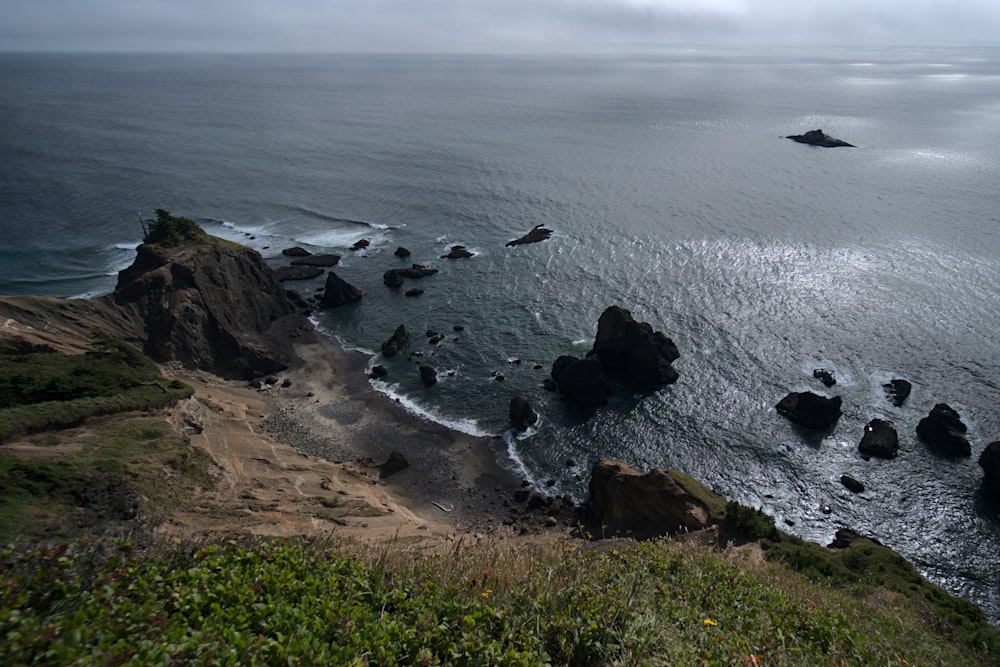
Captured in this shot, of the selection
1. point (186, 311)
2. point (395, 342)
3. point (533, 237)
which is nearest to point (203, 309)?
point (186, 311)

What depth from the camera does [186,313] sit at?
5566 cm

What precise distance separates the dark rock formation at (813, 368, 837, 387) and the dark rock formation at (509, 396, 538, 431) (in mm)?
26252

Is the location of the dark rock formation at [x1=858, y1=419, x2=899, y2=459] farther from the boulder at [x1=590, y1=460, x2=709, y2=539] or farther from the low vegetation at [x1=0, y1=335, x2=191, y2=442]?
the low vegetation at [x1=0, y1=335, x2=191, y2=442]

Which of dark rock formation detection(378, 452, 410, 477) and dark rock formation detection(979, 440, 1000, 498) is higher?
dark rock formation detection(979, 440, 1000, 498)

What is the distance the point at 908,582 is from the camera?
31.4 m

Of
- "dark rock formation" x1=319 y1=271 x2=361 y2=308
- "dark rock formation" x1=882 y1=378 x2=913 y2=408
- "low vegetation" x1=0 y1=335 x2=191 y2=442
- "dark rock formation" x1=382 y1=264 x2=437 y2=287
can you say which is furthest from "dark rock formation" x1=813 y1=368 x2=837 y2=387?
"low vegetation" x1=0 y1=335 x2=191 y2=442

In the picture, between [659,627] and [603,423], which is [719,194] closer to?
[603,423]

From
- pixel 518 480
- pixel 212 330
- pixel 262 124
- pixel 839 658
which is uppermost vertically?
pixel 262 124

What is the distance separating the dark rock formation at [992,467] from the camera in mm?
42375

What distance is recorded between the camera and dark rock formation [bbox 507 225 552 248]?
283 ft

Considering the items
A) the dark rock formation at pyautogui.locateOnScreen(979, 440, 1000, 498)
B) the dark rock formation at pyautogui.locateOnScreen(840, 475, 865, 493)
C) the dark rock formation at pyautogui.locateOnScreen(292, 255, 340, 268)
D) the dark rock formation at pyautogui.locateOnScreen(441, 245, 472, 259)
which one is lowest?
the dark rock formation at pyautogui.locateOnScreen(840, 475, 865, 493)

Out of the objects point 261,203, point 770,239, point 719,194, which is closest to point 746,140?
point 719,194

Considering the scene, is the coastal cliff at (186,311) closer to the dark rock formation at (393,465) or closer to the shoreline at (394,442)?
the shoreline at (394,442)

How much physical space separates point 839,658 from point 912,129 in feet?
600
